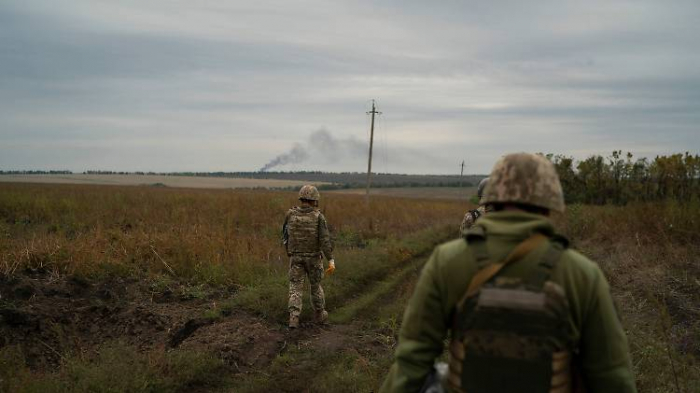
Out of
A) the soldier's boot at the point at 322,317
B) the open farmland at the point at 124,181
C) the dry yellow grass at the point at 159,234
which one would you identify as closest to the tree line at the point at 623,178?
the dry yellow grass at the point at 159,234

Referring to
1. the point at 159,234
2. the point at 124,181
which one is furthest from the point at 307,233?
the point at 124,181

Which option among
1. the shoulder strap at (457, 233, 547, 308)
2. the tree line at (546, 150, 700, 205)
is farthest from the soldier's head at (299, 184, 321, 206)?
the tree line at (546, 150, 700, 205)

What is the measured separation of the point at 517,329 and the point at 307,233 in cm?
632

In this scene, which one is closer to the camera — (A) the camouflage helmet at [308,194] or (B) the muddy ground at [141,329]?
(B) the muddy ground at [141,329]

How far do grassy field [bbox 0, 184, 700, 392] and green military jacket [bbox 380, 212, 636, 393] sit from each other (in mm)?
2407

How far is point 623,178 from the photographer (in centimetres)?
3891

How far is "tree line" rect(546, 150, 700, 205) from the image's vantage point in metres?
28.1

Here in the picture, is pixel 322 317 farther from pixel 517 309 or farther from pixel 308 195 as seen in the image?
pixel 517 309

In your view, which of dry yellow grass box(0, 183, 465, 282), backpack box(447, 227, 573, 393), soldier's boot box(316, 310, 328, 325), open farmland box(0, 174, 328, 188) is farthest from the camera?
open farmland box(0, 174, 328, 188)

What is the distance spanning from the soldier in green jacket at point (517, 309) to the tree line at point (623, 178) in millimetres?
27224

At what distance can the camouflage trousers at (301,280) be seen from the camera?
8.21 metres

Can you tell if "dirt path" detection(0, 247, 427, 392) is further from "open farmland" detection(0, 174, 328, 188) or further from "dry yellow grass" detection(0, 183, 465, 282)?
"open farmland" detection(0, 174, 328, 188)

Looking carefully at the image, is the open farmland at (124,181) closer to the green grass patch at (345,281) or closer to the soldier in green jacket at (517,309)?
the green grass patch at (345,281)

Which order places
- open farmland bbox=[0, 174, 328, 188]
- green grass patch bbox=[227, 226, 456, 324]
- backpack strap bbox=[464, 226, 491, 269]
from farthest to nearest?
1. open farmland bbox=[0, 174, 328, 188]
2. green grass patch bbox=[227, 226, 456, 324]
3. backpack strap bbox=[464, 226, 491, 269]
